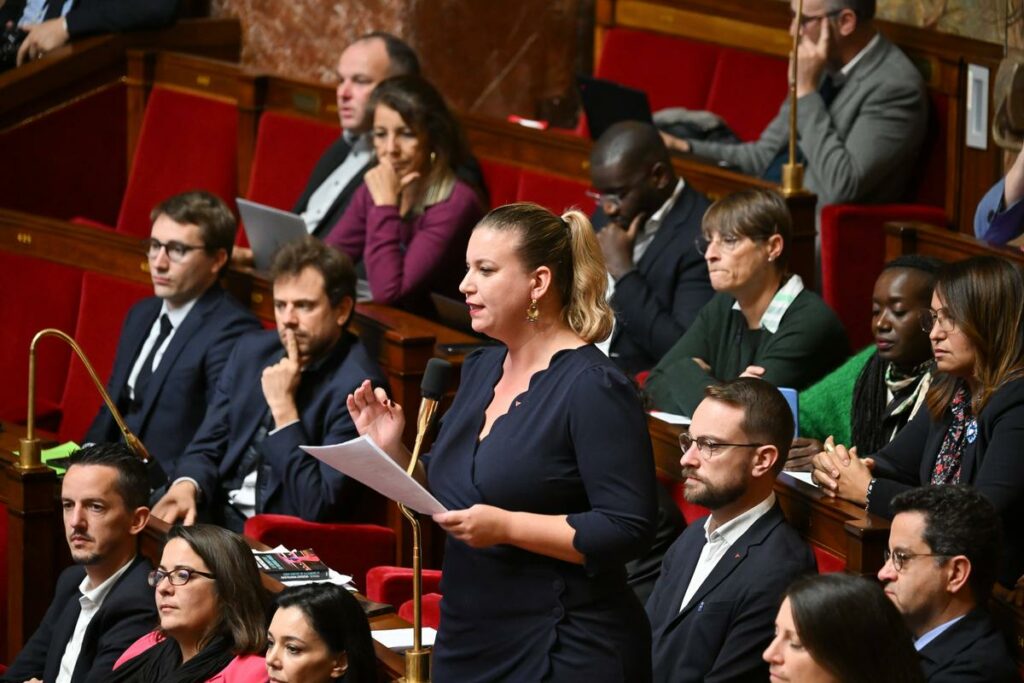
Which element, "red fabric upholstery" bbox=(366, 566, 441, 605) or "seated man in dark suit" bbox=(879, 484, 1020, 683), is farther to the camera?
"red fabric upholstery" bbox=(366, 566, 441, 605)

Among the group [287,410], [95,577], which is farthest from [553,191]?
[95,577]

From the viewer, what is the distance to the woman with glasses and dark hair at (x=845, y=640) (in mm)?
1433

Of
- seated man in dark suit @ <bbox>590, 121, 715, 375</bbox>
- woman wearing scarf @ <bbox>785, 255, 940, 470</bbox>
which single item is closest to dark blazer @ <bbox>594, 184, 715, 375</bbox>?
seated man in dark suit @ <bbox>590, 121, 715, 375</bbox>

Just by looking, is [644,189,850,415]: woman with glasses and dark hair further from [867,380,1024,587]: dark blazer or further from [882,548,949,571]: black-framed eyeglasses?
[882,548,949,571]: black-framed eyeglasses

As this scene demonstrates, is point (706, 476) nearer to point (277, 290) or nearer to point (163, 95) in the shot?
point (277, 290)

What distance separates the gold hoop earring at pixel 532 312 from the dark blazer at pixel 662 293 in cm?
110

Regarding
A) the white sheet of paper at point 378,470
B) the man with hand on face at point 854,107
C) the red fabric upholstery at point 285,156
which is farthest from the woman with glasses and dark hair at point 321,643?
the red fabric upholstery at point 285,156

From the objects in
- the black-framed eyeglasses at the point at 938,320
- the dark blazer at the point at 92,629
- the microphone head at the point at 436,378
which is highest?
the black-framed eyeglasses at the point at 938,320

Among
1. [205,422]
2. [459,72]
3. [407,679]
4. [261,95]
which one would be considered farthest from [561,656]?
[459,72]

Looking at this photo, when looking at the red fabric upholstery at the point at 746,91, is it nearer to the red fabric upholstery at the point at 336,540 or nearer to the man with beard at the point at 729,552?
the red fabric upholstery at the point at 336,540

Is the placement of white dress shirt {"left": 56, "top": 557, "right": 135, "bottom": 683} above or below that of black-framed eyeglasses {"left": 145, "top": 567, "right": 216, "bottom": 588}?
below

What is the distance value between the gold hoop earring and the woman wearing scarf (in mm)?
703

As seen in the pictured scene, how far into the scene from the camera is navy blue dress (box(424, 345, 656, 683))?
1484 mm

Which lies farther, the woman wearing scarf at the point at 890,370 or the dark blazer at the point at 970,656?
the woman wearing scarf at the point at 890,370
